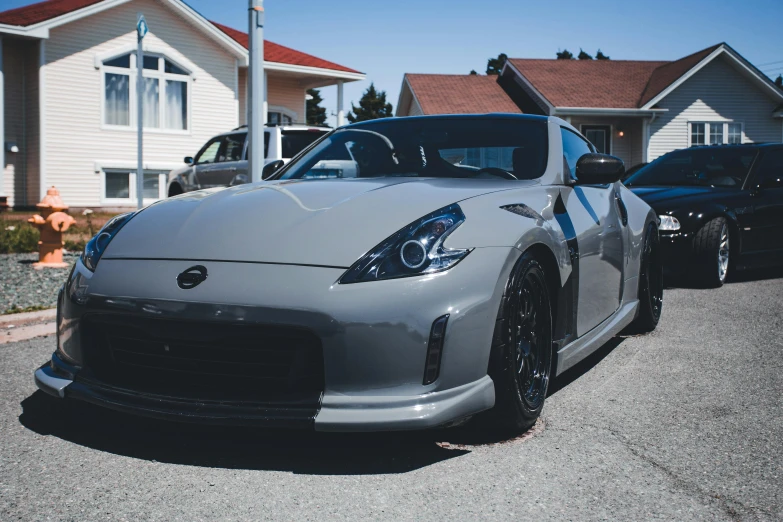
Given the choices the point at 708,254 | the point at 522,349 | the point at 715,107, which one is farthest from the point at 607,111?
the point at 522,349

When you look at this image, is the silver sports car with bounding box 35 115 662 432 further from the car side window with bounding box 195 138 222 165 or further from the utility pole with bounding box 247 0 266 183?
the car side window with bounding box 195 138 222 165

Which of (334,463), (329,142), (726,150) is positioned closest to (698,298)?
(726,150)

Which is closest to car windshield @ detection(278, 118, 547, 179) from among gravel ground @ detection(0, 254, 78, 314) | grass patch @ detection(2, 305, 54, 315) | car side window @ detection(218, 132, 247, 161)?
grass patch @ detection(2, 305, 54, 315)

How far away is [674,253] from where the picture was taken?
25.9 feet

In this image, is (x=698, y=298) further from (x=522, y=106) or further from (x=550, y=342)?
(x=522, y=106)

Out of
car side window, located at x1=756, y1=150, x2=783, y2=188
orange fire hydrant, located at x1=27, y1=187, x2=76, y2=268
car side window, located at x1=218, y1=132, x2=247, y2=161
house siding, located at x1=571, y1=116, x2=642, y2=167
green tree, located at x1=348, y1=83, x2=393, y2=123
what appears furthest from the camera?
green tree, located at x1=348, y1=83, x2=393, y2=123

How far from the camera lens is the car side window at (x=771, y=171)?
8594 mm

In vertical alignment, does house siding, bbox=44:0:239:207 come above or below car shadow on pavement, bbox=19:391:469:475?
above

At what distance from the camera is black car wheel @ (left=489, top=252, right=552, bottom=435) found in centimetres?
300

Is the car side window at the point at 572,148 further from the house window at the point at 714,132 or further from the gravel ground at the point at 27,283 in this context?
the house window at the point at 714,132

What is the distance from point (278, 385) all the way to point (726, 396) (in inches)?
93.5

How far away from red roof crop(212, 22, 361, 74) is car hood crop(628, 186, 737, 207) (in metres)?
16.4

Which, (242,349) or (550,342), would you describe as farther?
(550,342)

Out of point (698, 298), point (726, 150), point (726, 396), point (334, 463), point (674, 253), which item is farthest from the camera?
point (726, 150)
